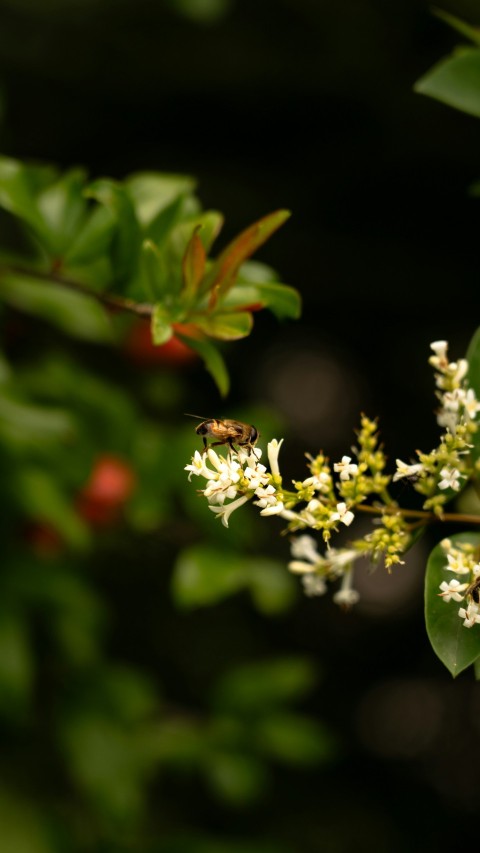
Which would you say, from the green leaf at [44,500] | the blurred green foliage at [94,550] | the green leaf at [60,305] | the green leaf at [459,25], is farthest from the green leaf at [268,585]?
the green leaf at [459,25]

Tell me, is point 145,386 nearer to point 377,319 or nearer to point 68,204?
point 377,319

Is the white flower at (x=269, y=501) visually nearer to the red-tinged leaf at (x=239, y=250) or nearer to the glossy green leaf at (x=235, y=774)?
the red-tinged leaf at (x=239, y=250)

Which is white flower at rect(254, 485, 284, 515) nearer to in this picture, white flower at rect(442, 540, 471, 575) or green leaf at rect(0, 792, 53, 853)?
white flower at rect(442, 540, 471, 575)

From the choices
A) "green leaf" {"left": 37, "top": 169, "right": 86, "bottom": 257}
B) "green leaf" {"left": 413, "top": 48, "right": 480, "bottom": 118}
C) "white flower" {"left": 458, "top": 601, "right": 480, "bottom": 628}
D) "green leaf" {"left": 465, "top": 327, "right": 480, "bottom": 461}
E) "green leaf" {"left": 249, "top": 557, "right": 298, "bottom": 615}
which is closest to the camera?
"white flower" {"left": 458, "top": 601, "right": 480, "bottom": 628}

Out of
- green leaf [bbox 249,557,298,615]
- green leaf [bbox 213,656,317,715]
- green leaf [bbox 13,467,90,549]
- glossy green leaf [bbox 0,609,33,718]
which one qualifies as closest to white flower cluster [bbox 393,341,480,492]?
green leaf [bbox 249,557,298,615]

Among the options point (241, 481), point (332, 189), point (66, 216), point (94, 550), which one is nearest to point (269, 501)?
point (241, 481)

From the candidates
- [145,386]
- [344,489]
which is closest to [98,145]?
[145,386]
